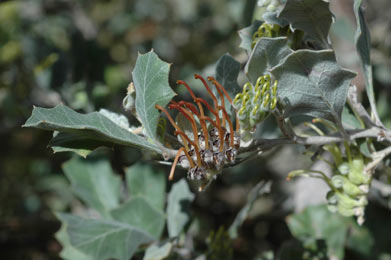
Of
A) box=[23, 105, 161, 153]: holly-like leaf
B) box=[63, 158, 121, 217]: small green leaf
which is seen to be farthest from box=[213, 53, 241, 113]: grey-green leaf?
box=[63, 158, 121, 217]: small green leaf

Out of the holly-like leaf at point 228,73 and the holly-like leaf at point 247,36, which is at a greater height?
the holly-like leaf at point 247,36

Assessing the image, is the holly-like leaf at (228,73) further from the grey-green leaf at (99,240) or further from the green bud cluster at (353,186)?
the grey-green leaf at (99,240)

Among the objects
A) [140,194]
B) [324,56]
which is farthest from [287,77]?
[140,194]

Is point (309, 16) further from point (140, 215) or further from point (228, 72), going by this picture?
point (140, 215)

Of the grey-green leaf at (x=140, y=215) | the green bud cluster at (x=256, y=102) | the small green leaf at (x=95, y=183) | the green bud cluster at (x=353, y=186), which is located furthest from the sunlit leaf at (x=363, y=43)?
the small green leaf at (x=95, y=183)

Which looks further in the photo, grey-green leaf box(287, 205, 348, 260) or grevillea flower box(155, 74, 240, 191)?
grey-green leaf box(287, 205, 348, 260)

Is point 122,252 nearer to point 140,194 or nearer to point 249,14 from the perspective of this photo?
point 140,194

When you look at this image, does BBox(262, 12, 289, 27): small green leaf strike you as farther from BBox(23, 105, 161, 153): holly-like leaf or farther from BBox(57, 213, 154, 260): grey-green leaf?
BBox(57, 213, 154, 260): grey-green leaf
